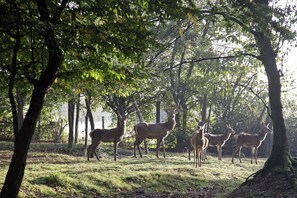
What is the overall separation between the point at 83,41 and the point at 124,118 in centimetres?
933

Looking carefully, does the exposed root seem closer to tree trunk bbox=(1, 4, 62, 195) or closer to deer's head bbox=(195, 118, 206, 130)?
deer's head bbox=(195, 118, 206, 130)

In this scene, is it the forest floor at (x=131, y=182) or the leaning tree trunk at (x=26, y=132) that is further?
the forest floor at (x=131, y=182)

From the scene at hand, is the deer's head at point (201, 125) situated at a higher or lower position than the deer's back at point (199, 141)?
higher

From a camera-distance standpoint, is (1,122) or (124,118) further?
(1,122)

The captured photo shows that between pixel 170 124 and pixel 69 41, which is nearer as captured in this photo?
pixel 69 41

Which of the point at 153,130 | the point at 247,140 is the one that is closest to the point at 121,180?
the point at 153,130

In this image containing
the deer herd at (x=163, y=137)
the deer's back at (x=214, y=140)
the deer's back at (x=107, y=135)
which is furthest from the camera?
the deer's back at (x=214, y=140)

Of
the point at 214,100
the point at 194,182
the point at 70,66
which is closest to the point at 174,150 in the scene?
the point at 214,100

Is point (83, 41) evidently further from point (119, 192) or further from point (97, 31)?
point (119, 192)

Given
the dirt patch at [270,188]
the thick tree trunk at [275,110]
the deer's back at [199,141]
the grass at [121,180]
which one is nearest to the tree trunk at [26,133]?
the grass at [121,180]

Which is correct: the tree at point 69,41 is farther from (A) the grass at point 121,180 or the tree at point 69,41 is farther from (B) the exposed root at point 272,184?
(B) the exposed root at point 272,184

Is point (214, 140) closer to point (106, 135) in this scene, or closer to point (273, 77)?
point (106, 135)

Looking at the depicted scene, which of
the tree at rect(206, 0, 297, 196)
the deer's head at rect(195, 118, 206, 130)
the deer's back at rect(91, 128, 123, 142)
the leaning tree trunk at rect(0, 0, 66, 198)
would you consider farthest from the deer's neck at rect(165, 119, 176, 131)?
the leaning tree trunk at rect(0, 0, 66, 198)

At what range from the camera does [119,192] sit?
9.42m
